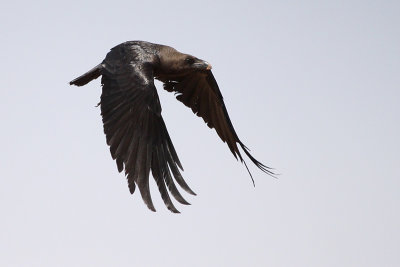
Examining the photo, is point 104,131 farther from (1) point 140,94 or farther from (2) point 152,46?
(2) point 152,46

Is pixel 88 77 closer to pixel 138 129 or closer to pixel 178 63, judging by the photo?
pixel 178 63

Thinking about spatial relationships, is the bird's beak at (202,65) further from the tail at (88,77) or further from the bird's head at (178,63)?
the tail at (88,77)

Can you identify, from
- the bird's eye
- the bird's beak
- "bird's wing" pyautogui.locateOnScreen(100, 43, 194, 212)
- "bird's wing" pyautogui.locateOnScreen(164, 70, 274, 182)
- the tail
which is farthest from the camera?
"bird's wing" pyautogui.locateOnScreen(164, 70, 274, 182)

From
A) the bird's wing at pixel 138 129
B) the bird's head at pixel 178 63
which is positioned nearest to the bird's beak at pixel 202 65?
the bird's head at pixel 178 63

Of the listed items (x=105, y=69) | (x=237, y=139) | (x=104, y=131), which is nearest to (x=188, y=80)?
(x=237, y=139)

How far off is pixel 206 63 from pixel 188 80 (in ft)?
2.14

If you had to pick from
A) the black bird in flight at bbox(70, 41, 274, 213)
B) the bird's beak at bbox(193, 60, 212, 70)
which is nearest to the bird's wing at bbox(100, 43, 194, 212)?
the black bird in flight at bbox(70, 41, 274, 213)

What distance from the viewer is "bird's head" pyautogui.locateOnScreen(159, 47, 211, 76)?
9078 mm

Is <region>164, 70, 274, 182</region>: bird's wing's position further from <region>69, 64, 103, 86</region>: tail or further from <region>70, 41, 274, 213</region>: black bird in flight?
<region>69, 64, 103, 86</region>: tail

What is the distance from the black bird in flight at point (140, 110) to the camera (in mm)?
7410

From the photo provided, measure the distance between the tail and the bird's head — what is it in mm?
821

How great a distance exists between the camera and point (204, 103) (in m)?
10.2

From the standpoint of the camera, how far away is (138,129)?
7812 millimetres

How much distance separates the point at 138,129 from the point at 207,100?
8.38 ft
